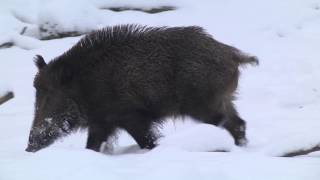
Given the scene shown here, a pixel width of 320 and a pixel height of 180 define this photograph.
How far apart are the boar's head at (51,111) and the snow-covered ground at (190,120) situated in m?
0.22

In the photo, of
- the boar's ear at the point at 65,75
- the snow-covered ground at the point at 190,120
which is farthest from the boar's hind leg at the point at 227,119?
the boar's ear at the point at 65,75

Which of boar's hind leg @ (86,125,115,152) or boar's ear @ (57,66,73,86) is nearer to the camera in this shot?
boar's hind leg @ (86,125,115,152)

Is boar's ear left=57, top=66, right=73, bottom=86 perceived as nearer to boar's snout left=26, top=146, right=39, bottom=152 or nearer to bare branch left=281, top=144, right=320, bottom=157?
boar's snout left=26, top=146, right=39, bottom=152

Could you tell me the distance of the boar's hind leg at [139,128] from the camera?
22.1ft

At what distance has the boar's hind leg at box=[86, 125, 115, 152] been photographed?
6824 millimetres

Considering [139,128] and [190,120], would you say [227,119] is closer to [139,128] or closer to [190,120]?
[190,120]

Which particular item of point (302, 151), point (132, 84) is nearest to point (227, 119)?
point (132, 84)

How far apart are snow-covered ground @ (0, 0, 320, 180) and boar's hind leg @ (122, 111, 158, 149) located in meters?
0.14

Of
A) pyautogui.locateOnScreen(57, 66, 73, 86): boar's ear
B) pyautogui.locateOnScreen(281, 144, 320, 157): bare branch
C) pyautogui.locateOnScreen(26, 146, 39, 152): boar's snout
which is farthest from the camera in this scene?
pyautogui.locateOnScreen(57, 66, 73, 86): boar's ear

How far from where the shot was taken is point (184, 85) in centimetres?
688

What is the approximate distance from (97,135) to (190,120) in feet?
3.53

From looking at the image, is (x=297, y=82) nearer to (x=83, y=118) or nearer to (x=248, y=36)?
(x=248, y=36)

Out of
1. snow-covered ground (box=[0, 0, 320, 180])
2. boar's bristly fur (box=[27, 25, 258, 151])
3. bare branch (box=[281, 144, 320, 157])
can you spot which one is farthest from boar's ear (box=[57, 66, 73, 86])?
bare branch (box=[281, 144, 320, 157])

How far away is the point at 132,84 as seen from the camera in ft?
22.3
